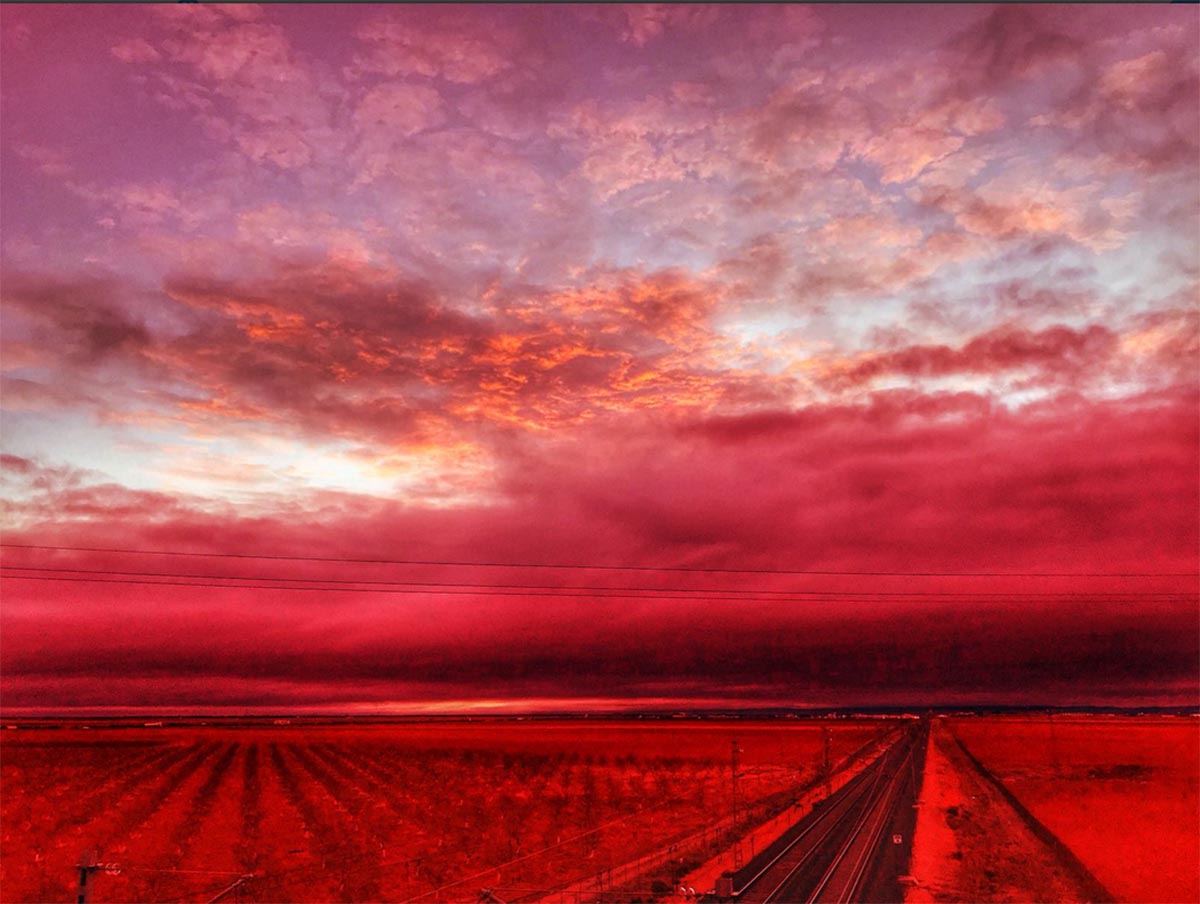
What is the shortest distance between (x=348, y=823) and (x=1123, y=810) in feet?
317

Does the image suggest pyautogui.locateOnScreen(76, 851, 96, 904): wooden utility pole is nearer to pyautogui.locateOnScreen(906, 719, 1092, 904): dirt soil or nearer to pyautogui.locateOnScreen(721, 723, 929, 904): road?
pyautogui.locateOnScreen(721, 723, 929, 904): road

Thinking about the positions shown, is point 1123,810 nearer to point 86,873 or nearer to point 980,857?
point 980,857

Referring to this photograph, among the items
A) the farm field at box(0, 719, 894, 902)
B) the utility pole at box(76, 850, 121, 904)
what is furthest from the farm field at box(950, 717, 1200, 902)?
the utility pole at box(76, 850, 121, 904)

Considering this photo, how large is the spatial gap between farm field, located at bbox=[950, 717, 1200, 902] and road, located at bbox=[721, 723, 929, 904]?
681 inches

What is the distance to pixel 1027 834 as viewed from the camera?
9219cm

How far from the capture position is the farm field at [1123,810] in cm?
7612

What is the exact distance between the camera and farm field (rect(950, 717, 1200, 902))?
250ft

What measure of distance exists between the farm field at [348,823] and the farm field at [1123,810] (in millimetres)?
34558

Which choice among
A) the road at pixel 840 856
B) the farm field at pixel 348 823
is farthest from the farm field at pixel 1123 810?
the farm field at pixel 348 823

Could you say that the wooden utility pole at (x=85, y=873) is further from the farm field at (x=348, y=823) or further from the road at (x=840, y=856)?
the road at (x=840, y=856)

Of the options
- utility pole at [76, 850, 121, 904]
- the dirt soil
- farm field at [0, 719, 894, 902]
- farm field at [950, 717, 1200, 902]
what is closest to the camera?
utility pole at [76, 850, 121, 904]

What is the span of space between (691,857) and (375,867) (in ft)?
90.9

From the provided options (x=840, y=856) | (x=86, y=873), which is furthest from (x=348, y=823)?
(x=86, y=873)

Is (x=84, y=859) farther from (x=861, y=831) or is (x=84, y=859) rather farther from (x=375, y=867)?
(x=861, y=831)
